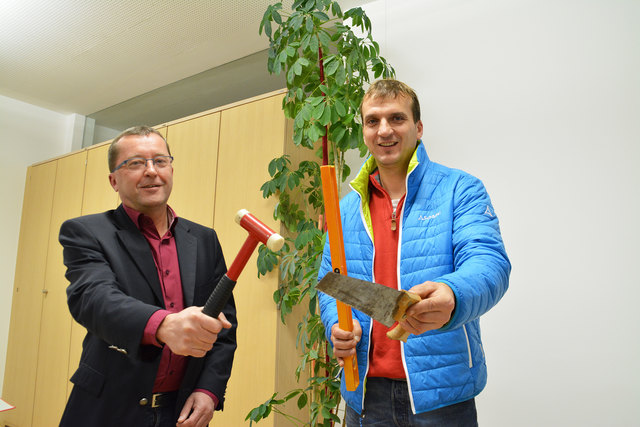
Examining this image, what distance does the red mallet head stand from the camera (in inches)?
32.7

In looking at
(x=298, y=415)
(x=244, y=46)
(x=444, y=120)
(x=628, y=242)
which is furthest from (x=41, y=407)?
(x=628, y=242)

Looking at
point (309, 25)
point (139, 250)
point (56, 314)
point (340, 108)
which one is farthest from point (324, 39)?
point (56, 314)

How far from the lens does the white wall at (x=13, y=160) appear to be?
15.0 ft

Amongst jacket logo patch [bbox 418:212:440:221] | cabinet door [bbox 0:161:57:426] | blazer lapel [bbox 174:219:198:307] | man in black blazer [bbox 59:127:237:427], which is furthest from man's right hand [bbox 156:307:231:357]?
cabinet door [bbox 0:161:57:426]

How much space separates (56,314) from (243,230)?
2416mm

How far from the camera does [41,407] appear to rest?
3.94m

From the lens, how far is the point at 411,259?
111cm

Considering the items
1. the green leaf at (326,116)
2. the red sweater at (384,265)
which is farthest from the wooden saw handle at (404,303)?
the green leaf at (326,116)

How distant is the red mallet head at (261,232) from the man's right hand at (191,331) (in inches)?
7.1

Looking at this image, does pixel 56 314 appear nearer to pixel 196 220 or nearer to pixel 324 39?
pixel 196 220

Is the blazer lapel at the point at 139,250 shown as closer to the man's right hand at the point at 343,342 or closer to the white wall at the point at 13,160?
the man's right hand at the point at 343,342

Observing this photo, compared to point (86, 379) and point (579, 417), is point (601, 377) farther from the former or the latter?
point (86, 379)

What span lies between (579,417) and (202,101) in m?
3.75

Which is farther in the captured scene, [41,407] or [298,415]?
[41,407]
